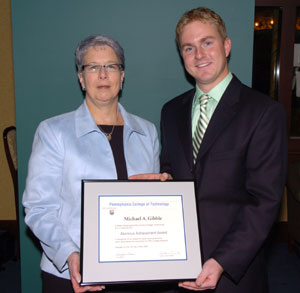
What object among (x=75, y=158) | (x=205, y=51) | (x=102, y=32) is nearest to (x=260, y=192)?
(x=205, y=51)

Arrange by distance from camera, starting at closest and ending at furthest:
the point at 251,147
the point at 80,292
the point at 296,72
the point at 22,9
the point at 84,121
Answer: the point at 80,292 → the point at 251,147 → the point at 84,121 → the point at 22,9 → the point at 296,72

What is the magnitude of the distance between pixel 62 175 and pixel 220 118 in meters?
0.82

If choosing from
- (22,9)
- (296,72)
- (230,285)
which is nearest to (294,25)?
(296,72)

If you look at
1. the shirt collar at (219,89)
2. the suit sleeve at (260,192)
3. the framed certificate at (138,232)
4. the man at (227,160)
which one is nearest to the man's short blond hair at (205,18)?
the man at (227,160)

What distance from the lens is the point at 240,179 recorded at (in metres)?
1.70

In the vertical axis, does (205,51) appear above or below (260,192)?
above

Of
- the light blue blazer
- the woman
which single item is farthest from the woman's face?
the light blue blazer

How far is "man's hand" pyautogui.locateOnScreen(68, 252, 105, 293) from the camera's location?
146 centimetres

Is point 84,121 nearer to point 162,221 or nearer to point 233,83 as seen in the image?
point 162,221

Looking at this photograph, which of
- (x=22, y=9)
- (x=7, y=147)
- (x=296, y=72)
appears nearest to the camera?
(x=22, y=9)

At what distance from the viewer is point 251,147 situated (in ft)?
5.39

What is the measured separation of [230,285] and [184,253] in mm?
376

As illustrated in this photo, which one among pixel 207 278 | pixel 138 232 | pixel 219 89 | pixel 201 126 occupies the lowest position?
pixel 207 278

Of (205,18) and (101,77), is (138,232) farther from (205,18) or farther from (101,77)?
(205,18)
